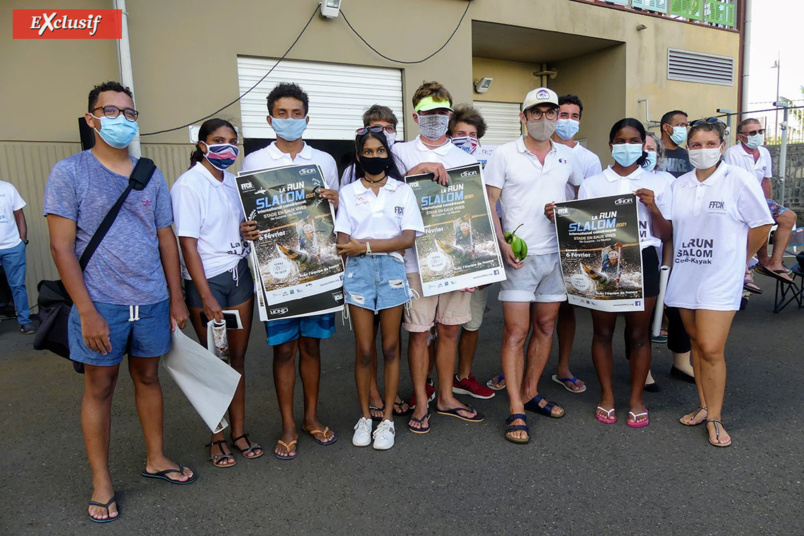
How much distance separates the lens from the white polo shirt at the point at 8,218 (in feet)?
21.4

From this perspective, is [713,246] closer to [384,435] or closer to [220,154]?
[384,435]

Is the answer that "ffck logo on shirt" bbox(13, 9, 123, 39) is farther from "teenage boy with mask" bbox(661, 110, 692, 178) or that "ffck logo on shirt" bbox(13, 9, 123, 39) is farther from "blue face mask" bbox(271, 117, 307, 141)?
"teenage boy with mask" bbox(661, 110, 692, 178)

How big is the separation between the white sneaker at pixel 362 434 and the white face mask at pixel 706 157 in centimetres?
281

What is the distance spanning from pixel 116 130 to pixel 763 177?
7413 mm

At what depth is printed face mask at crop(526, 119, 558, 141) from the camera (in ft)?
12.6

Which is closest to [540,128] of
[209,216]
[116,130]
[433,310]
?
[433,310]

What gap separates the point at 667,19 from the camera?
13062mm

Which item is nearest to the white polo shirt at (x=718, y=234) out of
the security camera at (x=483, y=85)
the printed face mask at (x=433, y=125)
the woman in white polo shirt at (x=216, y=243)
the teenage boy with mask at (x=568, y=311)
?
the teenage boy with mask at (x=568, y=311)

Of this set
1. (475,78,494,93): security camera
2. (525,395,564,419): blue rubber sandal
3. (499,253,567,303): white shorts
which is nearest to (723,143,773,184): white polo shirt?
(499,253,567,303): white shorts

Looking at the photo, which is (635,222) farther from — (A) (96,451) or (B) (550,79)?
(B) (550,79)

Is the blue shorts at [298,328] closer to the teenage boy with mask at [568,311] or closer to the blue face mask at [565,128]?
the teenage boy with mask at [568,311]

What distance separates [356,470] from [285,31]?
24.9 ft

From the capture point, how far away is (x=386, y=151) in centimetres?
354

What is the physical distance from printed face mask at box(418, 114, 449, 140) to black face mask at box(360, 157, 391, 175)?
0.57 m
